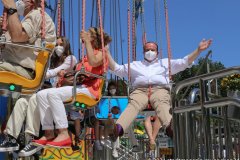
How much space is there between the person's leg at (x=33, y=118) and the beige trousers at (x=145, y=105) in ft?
4.12

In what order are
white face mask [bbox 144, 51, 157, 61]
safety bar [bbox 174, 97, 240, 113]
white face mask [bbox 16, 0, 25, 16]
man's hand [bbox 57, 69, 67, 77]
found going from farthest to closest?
white face mask [bbox 144, 51, 157, 61] → man's hand [bbox 57, 69, 67, 77] → white face mask [bbox 16, 0, 25, 16] → safety bar [bbox 174, 97, 240, 113]

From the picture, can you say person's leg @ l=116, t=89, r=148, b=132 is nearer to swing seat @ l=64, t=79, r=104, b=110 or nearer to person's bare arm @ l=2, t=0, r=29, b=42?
swing seat @ l=64, t=79, r=104, b=110

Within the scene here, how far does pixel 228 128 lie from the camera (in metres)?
3.17

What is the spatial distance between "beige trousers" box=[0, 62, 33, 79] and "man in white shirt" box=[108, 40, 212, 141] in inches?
54.2

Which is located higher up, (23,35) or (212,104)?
(23,35)

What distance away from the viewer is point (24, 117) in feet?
13.5

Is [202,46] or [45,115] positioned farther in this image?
[202,46]

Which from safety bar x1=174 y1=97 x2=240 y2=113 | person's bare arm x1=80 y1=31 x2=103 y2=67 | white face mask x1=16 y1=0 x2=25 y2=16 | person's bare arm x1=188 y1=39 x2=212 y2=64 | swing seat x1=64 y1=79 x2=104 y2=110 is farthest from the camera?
person's bare arm x1=188 y1=39 x2=212 y2=64

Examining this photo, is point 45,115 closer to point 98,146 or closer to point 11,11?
point 11,11

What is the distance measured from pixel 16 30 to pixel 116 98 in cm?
322

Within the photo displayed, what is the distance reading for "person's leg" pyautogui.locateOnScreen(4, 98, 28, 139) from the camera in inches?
156

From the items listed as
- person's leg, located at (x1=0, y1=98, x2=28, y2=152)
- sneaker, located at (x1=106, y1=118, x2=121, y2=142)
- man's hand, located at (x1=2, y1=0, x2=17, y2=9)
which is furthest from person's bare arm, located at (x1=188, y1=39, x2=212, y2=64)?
man's hand, located at (x1=2, y1=0, x2=17, y2=9)

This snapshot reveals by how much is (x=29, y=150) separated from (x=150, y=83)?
6.87 ft

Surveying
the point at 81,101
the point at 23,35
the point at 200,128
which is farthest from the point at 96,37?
the point at 200,128
